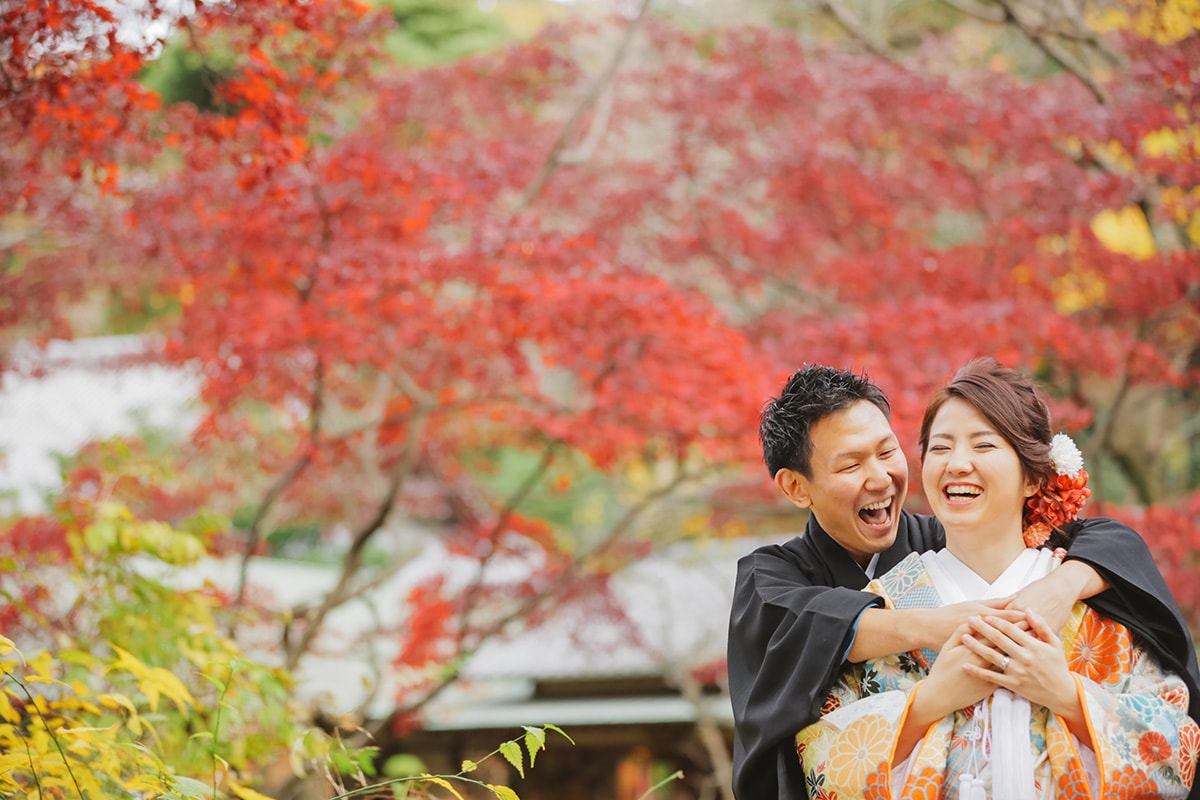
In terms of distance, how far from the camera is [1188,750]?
218cm

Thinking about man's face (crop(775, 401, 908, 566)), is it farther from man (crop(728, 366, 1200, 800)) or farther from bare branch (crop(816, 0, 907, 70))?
bare branch (crop(816, 0, 907, 70))

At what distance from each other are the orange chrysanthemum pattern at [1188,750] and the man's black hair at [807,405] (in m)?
Result: 0.86

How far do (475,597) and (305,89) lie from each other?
325 centimetres

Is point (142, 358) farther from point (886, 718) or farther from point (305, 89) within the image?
point (886, 718)

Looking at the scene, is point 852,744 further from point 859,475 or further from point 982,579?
point 859,475

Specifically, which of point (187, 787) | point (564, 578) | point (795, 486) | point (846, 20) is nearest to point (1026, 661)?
point (795, 486)

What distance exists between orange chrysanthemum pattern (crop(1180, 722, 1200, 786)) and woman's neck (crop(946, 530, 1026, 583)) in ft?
1.43

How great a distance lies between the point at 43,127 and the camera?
391 centimetres

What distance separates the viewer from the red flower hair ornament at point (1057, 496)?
7.73 feet

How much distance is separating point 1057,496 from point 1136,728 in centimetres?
48


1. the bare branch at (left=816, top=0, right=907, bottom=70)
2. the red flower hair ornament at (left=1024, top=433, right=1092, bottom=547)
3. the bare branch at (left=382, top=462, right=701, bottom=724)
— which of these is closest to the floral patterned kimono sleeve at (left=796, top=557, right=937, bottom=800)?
the red flower hair ornament at (left=1024, top=433, right=1092, bottom=547)

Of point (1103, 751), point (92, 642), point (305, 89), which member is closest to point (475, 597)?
point (92, 642)

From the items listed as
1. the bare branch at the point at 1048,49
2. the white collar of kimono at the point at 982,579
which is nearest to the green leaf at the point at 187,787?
the white collar of kimono at the point at 982,579

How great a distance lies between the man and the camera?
2232 millimetres
